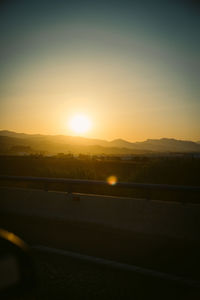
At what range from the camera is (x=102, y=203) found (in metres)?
6.75

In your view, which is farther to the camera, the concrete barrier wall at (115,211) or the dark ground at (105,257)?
the concrete barrier wall at (115,211)

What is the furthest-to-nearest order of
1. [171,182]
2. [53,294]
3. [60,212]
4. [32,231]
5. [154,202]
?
Answer: [171,182], [60,212], [32,231], [154,202], [53,294]

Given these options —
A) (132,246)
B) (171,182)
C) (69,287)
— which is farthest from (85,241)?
(171,182)

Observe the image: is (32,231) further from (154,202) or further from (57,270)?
(154,202)

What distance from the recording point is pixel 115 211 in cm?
654

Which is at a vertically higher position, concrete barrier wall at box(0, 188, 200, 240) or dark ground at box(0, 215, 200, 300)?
concrete barrier wall at box(0, 188, 200, 240)

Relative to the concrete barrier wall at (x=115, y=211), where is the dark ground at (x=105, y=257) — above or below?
below

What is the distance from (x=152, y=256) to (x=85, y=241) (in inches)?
66.4

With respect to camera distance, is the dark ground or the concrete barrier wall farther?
the concrete barrier wall

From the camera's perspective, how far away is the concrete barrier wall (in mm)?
5672

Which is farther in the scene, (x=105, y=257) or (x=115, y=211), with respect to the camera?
(x=115, y=211)

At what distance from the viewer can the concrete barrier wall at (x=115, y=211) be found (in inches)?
223

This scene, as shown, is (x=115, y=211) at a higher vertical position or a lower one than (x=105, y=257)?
higher

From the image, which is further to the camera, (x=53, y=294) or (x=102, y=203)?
(x=102, y=203)
